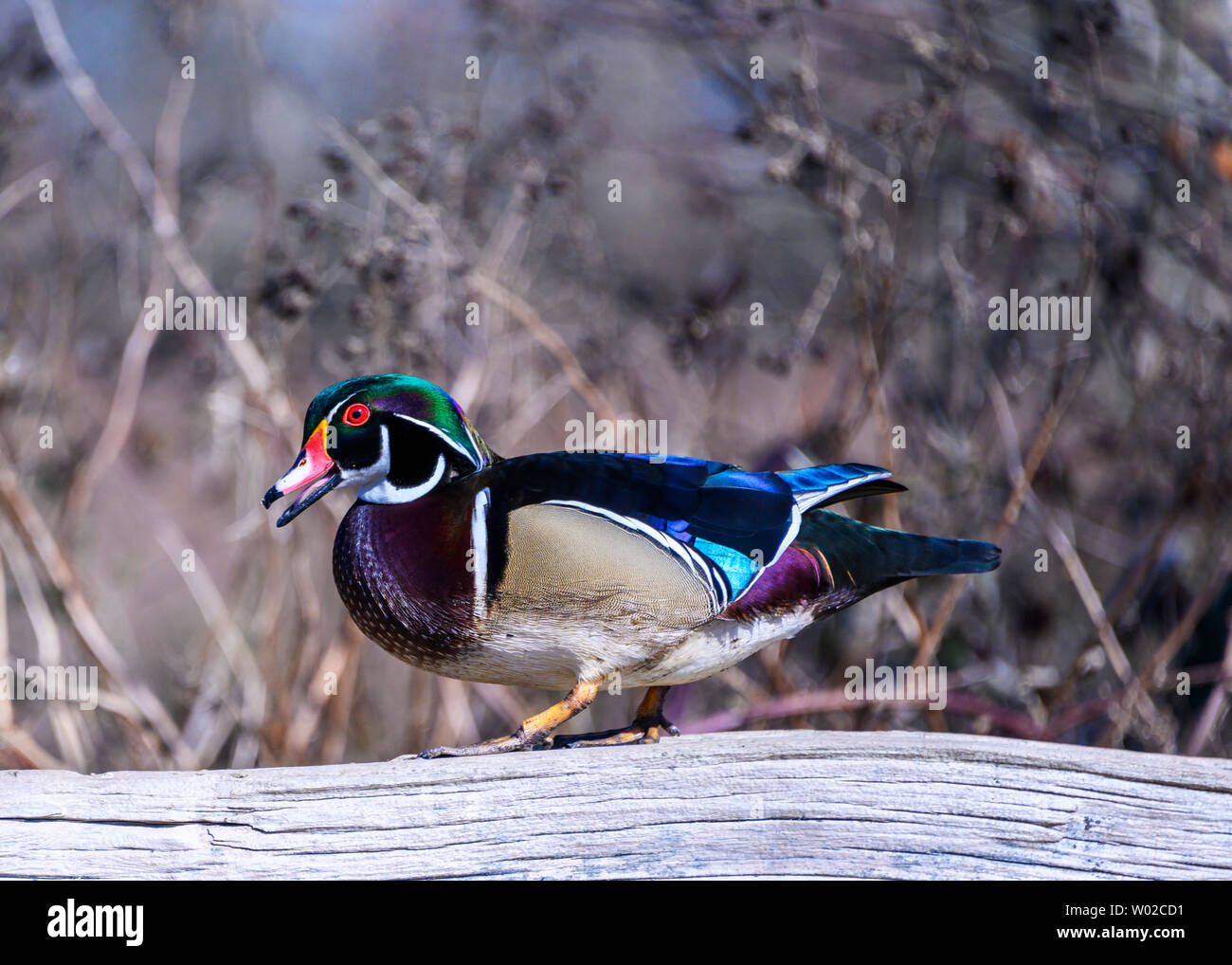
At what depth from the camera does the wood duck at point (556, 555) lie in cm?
157

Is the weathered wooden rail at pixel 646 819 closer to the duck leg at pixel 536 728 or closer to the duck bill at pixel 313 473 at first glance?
the duck leg at pixel 536 728

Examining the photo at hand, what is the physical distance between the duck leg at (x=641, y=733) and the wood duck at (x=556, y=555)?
0.08 meters

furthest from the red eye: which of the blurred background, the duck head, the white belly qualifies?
the blurred background

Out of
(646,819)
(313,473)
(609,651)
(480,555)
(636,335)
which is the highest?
(636,335)

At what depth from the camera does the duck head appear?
1.58 m

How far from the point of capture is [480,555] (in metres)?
1.58

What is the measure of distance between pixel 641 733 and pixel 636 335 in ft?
7.63

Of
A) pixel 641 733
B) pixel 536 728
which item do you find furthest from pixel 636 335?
pixel 536 728

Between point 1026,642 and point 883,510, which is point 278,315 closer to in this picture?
point 883,510

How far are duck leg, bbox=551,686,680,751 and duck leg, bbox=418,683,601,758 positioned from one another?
6 centimetres

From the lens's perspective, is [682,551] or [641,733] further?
[641,733]

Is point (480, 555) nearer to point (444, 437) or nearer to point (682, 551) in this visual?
point (444, 437)

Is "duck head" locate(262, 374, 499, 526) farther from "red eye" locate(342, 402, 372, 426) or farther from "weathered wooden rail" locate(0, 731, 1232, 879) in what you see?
"weathered wooden rail" locate(0, 731, 1232, 879)

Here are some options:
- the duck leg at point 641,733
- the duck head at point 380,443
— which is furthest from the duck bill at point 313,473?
the duck leg at point 641,733
